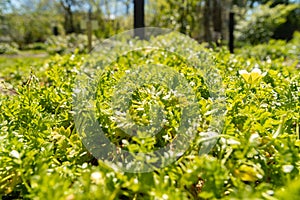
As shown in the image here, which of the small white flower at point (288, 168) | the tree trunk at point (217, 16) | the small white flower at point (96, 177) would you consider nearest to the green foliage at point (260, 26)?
the tree trunk at point (217, 16)

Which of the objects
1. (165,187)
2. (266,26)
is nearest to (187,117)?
(165,187)

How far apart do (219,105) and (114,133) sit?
32cm

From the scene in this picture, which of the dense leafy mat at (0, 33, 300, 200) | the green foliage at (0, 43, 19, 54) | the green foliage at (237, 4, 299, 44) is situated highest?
the green foliage at (237, 4, 299, 44)

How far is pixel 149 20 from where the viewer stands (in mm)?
14727

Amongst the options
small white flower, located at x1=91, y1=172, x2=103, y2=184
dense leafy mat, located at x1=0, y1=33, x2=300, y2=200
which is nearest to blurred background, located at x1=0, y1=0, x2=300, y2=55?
dense leafy mat, located at x1=0, y1=33, x2=300, y2=200

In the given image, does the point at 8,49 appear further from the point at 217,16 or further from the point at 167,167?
the point at 167,167

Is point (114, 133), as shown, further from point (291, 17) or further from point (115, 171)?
point (291, 17)

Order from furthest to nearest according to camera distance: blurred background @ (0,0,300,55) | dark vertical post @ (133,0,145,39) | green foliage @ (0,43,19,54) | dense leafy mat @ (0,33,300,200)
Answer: blurred background @ (0,0,300,55)
green foliage @ (0,43,19,54)
dark vertical post @ (133,0,145,39)
dense leafy mat @ (0,33,300,200)

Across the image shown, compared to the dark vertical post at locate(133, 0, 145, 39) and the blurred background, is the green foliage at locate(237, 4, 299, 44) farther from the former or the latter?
the dark vertical post at locate(133, 0, 145, 39)

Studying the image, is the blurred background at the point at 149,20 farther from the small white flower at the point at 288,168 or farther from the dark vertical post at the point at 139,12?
the small white flower at the point at 288,168

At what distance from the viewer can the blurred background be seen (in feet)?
24.7

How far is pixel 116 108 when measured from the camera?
1205 mm

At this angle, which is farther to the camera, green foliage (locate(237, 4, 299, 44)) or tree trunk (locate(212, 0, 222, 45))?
green foliage (locate(237, 4, 299, 44))

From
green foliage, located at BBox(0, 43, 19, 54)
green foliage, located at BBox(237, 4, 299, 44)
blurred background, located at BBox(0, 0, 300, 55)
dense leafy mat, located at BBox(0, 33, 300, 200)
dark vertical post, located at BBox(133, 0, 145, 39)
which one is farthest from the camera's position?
green foliage, located at BBox(237, 4, 299, 44)
